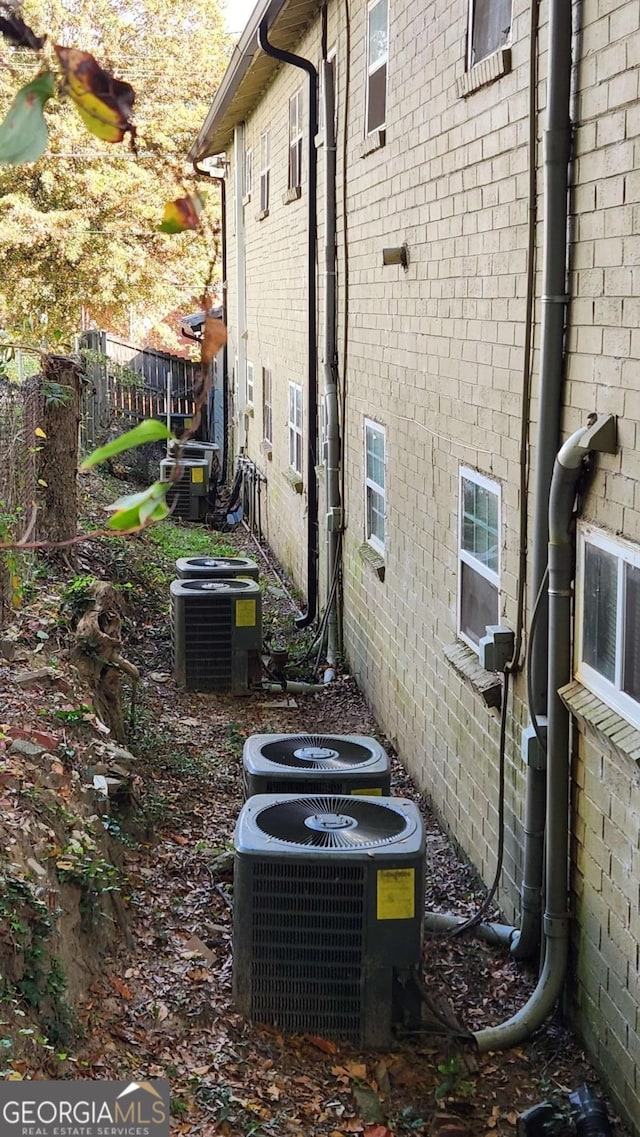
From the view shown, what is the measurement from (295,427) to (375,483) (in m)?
4.29

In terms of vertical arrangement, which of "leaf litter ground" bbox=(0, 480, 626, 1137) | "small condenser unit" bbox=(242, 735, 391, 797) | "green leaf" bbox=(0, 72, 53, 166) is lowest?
"leaf litter ground" bbox=(0, 480, 626, 1137)

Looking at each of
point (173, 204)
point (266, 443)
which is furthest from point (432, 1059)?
point (266, 443)

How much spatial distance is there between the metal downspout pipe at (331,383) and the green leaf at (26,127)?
31.7ft

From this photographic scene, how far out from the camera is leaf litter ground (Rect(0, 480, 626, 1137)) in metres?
4.46

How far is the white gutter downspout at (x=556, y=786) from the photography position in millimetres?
4885

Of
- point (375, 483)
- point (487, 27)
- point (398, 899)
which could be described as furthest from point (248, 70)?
point (398, 899)

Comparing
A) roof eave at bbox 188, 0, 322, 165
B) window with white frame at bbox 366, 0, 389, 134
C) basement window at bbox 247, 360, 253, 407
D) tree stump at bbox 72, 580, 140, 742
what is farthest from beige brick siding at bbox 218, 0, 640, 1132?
basement window at bbox 247, 360, 253, 407

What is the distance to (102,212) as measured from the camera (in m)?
31.3

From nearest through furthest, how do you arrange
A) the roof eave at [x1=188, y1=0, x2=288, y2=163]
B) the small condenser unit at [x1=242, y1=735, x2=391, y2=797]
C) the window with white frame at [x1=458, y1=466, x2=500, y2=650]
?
the small condenser unit at [x1=242, y1=735, x2=391, y2=797] → the window with white frame at [x1=458, y1=466, x2=500, y2=650] → the roof eave at [x1=188, y1=0, x2=288, y2=163]

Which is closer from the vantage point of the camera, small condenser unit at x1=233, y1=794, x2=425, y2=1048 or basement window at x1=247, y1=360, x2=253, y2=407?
small condenser unit at x1=233, y1=794, x2=425, y2=1048

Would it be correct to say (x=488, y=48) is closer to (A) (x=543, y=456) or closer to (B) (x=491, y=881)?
(A) (x=543, y=456)

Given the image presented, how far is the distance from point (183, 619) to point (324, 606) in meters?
1.93

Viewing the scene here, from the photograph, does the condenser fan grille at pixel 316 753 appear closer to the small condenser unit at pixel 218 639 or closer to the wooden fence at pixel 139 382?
the small condenser unit at pixel 218 639

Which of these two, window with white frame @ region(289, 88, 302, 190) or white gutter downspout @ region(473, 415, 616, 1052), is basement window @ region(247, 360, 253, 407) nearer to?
window with white frame @ region(289, 88, 302, 190)
